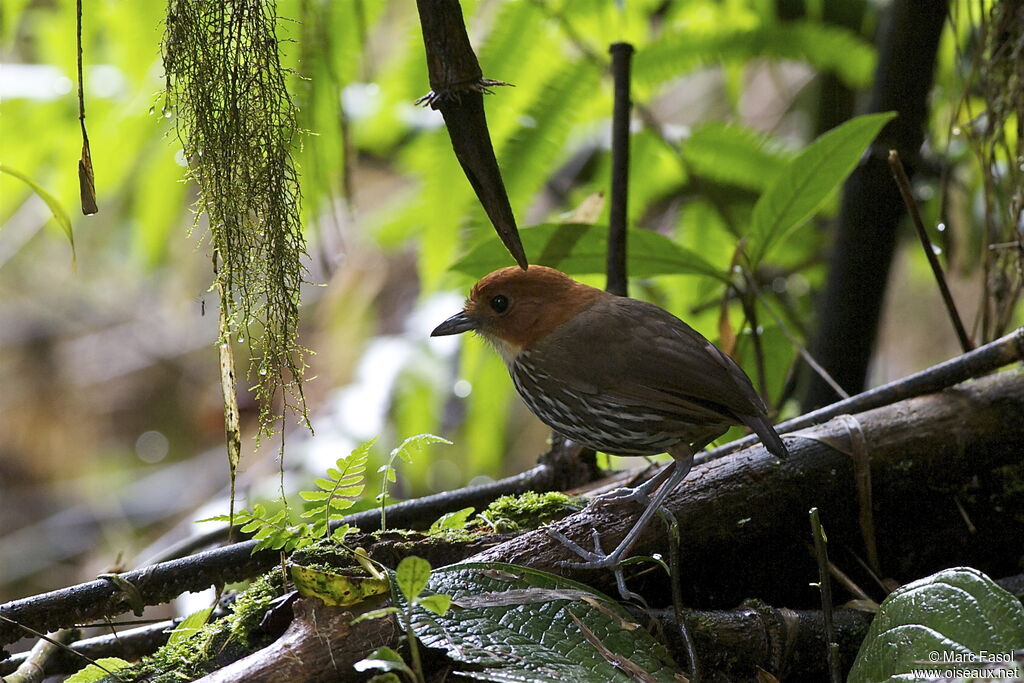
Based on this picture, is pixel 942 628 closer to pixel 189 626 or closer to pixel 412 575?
pixel 412 575

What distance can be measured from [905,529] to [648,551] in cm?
61

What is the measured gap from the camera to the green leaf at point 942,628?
134 cm

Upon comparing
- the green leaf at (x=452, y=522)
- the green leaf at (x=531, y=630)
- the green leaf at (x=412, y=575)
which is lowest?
the green leaf at (x=531, y=630)

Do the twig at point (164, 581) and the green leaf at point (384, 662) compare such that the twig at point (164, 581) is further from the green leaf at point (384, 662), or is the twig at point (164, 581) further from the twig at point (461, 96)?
the twig at point (461, 96)

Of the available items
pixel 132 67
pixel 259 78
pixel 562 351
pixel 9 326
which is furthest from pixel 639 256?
pixel 9 326

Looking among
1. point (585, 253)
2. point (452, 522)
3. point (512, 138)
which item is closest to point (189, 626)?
point (452, 522)

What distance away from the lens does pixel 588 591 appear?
5.27 ft

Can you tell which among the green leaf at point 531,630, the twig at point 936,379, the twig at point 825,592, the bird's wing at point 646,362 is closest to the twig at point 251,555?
the twig at point 936,379

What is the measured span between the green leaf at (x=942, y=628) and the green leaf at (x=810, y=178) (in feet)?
3.66

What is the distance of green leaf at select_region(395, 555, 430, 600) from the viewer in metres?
1.30

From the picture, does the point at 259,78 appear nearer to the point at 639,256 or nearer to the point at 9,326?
the point at 639,256

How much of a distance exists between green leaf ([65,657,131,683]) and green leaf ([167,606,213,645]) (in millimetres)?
120

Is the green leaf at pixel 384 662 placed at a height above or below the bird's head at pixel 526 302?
below

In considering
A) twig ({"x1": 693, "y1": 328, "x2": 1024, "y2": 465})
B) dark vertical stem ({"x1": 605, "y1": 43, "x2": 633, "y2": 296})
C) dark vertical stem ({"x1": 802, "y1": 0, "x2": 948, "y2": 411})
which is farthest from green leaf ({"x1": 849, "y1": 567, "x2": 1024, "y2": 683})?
dark vertical stem ({"x1": 802, "y1": 0, "x2": 948, "y2": 411})
